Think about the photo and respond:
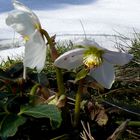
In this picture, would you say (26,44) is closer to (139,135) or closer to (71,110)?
(71,110)

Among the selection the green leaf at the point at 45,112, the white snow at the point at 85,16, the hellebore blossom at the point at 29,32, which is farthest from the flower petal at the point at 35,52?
the white snow at the point at 85,16

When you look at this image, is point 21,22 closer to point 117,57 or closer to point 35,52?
point 35,52


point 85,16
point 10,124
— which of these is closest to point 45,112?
point 10,124

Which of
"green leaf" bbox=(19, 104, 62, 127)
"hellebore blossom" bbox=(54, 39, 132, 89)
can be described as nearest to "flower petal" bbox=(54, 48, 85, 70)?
"hellebore blossom" bbox=(54, 39, 132, 89)

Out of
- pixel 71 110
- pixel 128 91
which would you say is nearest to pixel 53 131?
pixel 71 110

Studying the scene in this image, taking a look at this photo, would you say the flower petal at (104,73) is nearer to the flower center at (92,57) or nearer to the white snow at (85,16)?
the flower center at (92,57)
